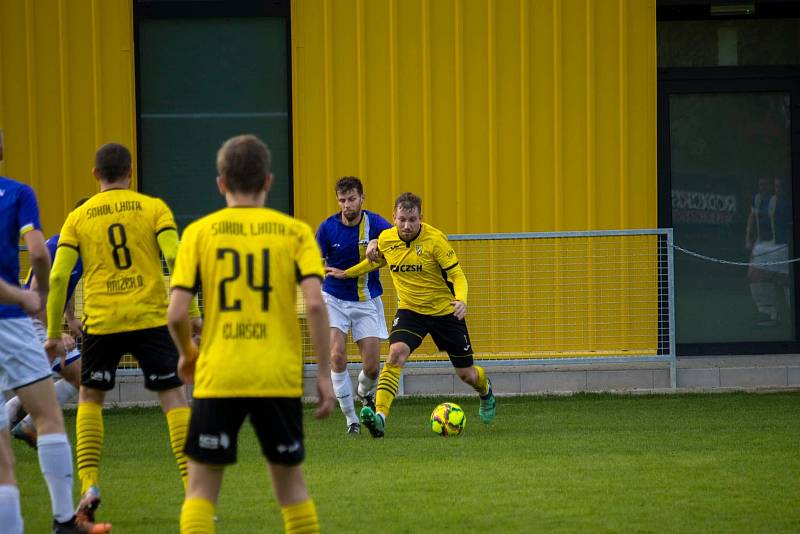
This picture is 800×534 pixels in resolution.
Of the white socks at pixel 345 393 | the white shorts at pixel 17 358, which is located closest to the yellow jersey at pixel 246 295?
the white shorts at pixel 17 358

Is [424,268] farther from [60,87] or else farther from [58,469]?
[60,87]

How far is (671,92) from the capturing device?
14195 millimetres

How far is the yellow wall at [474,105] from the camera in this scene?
1345cm

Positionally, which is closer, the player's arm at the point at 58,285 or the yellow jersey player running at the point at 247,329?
the yellow jersey player running at the point at 247,329

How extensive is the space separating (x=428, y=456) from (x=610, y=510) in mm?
2276

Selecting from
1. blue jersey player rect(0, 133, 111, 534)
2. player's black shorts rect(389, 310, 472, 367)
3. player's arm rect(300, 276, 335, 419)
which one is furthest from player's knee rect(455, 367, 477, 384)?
player's arm rect(300, 276, 335, 419)

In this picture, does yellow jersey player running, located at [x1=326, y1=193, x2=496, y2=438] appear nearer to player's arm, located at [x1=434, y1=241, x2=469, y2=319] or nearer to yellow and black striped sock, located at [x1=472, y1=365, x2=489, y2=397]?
player's arm, located at [x1=434, y1=241, x2=469, y2=319]

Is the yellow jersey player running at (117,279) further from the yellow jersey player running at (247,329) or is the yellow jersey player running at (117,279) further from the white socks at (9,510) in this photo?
the yellow jersey player running at (247,329)

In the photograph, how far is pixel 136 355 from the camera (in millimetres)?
6684

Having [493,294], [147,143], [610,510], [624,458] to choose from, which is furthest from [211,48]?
[610,510]

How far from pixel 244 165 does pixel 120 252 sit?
1.92 m

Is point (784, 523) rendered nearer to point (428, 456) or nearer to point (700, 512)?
point (700, 512)

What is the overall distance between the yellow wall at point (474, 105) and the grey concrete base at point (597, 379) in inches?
59.9

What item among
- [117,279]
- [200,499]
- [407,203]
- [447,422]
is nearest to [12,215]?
[117,279]
